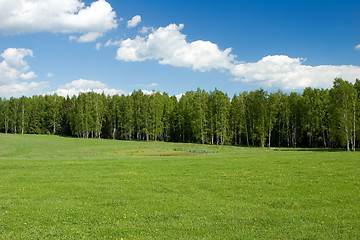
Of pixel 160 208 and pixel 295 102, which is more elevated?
pixel 295 102

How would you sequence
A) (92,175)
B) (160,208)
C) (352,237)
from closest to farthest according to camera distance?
1. (352,237)
2. (160,208)
3. (92,175)

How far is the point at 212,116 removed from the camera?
291 feet

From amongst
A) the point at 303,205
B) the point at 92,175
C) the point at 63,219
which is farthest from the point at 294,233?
the point at 92,175

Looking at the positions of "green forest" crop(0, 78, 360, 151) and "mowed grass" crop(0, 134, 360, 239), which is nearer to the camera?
"mowed grass" crop(0, 134, 360, 239)

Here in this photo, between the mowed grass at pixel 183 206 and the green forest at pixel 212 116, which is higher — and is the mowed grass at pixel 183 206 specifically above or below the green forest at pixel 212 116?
below

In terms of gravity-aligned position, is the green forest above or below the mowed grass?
above

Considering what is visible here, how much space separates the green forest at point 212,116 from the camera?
6191cm

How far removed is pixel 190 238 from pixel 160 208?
358 cm

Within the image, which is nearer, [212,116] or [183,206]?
[183,206]

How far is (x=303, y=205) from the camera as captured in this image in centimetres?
1345

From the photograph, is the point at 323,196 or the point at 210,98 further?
the point at 210,98

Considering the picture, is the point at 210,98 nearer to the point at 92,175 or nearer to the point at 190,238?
the point at 92,175

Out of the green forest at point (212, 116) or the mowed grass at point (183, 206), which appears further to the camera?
the green forest at point (212, 116)

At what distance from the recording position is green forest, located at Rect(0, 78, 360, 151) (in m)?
61.9
